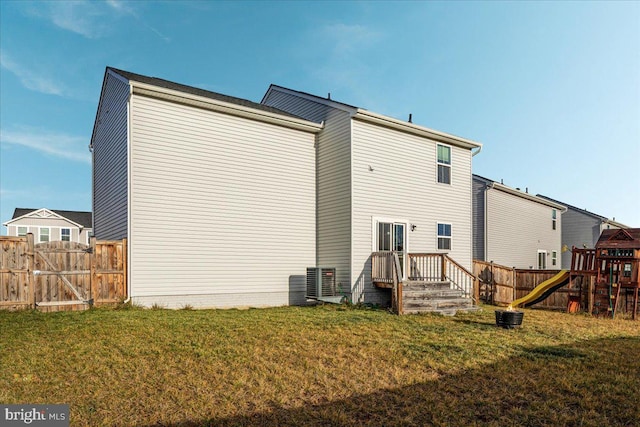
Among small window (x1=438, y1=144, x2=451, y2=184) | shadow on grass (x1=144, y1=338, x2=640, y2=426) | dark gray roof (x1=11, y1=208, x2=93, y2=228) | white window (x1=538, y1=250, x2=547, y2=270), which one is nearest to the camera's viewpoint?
shadow on grass (x1=144, y1=338, x2=640, y2=426)

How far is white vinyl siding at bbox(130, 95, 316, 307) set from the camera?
10984 millimetres

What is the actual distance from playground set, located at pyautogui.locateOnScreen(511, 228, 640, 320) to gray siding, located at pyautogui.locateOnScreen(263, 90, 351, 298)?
25.8 feet

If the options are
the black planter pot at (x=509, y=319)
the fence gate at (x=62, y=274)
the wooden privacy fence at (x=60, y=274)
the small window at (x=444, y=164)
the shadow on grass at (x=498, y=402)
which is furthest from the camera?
the small window at (x=444, y=164)

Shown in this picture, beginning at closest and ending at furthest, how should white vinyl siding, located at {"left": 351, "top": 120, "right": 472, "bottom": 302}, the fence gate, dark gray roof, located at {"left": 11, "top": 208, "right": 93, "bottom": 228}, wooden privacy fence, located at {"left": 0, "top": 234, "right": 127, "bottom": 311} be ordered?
1. wooden privacy fence, located at {"left": 0, "top": 234, "right": 127, "bottom": 311}
2. the fence gate
3. white vinyl siding, located at {"left": 351, "top": 120, "right": 472, "bottom": 302}
4. dark gray roof, located at {"left": 11, "top": 208, "right": 93, "bottom": 228}

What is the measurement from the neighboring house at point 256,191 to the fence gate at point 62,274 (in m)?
1.15

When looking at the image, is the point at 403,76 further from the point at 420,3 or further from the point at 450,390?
the point at 450,390

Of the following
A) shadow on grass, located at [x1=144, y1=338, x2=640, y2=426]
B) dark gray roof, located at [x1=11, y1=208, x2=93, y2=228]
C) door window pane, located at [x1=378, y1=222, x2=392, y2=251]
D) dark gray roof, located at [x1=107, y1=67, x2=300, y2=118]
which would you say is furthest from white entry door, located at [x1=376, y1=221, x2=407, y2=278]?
dark gray roof, located at [x1=11, y1=208, x2=93, y2=228]

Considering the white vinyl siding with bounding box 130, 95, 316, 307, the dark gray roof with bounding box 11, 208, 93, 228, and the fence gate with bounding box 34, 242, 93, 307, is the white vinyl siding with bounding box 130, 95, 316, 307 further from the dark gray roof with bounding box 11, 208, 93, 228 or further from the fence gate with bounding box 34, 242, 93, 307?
the dark gray roof with bounding box 11, 208, 93, 228

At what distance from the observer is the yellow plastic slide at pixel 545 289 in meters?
14.3

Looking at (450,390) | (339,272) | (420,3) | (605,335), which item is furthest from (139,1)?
(605,335)

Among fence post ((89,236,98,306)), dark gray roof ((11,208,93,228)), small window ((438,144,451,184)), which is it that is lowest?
fence post ((89,236,98,306))

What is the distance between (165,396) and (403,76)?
13175 millimetres

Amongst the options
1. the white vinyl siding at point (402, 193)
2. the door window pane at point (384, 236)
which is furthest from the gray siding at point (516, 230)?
the door window pane at point (384, 236)

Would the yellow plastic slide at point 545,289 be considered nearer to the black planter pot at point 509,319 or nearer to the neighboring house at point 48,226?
the black planter pot at point 509,319
